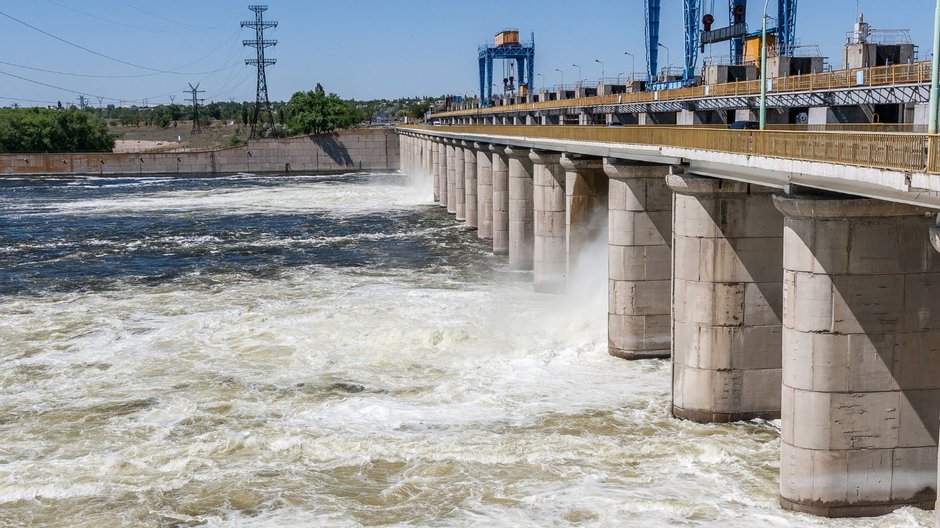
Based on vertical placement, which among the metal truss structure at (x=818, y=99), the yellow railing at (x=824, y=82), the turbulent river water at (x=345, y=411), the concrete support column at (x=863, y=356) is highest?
the yellow railing at (x=824, y=82)

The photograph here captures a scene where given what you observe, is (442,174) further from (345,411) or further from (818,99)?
(345,411)

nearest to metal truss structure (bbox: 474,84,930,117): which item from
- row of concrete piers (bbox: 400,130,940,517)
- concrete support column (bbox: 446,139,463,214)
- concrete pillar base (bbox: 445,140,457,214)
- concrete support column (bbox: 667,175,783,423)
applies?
row of concrete piers (bbox: 400,130,940,517)

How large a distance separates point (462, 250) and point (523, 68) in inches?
4246

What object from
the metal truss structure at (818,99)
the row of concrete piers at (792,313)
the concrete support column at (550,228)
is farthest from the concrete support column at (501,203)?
the row of concrete piers at (792,313)

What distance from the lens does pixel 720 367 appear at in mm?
24641

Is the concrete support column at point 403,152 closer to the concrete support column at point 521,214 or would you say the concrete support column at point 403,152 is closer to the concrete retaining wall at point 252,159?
the concrete retaining wall at point 252,159

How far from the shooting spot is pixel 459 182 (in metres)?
81.3

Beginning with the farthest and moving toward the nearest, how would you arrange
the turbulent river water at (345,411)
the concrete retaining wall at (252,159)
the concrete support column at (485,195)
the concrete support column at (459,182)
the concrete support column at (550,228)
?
the concrete retaining wall at (252,159) → the concrete support column at (459,182) → the concrete support column at (485,195) → the concrete support column at (550,228) → the turbulent river water at (345,411)

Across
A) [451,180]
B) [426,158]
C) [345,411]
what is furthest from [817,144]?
[426,158]

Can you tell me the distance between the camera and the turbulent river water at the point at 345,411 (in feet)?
67.1

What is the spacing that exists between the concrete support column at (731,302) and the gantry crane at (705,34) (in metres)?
53.4

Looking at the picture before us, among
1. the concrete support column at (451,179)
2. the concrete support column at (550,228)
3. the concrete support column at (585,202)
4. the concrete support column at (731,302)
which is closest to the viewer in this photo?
the concrete support column at (731,302)

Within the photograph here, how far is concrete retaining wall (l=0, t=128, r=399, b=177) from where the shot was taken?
15175 cm

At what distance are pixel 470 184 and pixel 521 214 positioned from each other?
22753mm
